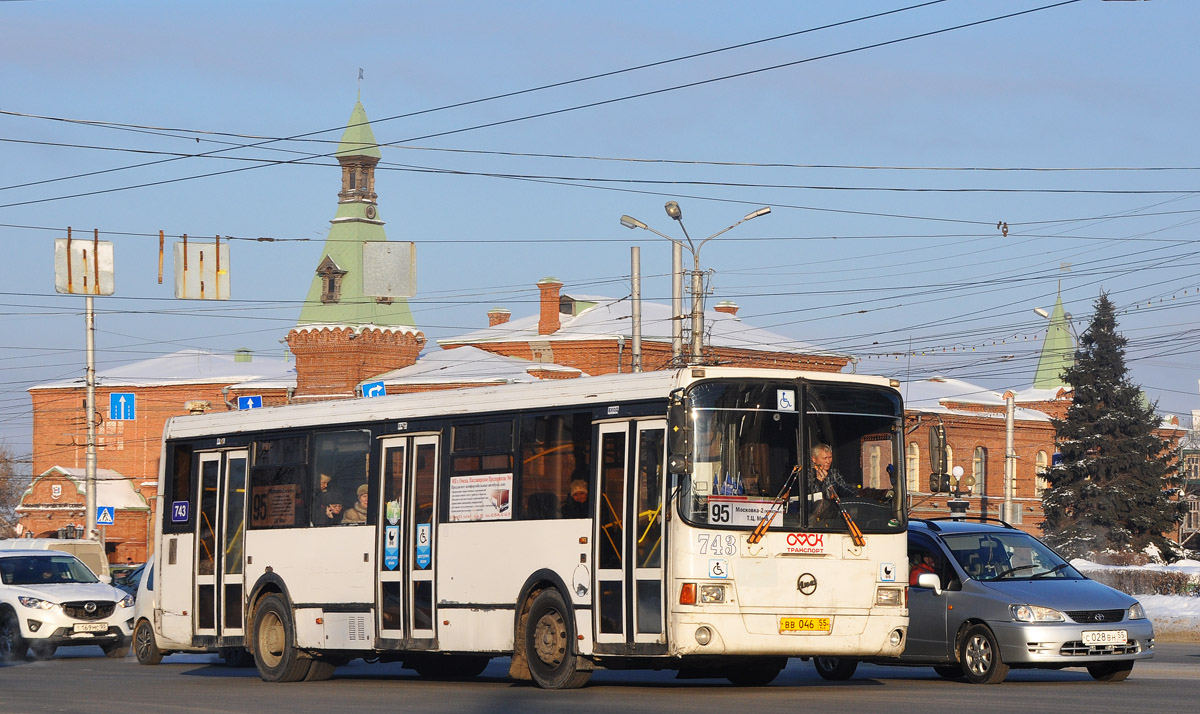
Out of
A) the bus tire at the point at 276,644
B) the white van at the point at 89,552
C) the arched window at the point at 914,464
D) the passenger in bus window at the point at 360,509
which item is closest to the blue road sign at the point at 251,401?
the white van at the point at 89,552

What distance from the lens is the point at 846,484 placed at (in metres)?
15.0

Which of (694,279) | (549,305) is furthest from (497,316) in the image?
(694,279)

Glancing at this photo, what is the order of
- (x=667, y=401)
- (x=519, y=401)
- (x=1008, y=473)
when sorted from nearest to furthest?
(x=667, y=401) → (x=519, y=401) → (x=1008, y=473)

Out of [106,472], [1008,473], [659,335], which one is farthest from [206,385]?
[1008,473]

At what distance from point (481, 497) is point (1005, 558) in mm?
5526

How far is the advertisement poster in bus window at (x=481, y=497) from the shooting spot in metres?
16.1

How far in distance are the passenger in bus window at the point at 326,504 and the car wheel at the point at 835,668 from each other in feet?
17.3

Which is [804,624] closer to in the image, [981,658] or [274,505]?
[981,658]

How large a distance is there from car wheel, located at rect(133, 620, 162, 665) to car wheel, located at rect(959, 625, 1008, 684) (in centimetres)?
1102

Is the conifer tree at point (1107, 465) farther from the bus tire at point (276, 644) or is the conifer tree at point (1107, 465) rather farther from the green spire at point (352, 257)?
the bus tire at point (276, 644)

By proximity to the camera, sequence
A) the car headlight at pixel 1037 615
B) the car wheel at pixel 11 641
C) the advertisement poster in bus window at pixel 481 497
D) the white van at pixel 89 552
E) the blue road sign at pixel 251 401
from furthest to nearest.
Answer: the blue road sign at pixel 251 401, the white van at pixel 89 552, the car wheel at pixel 11 641, the car headlight at pixel 1037 615, the advertisement poster in bus window at pixel 481 497

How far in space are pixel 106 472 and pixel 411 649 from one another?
87.2 m

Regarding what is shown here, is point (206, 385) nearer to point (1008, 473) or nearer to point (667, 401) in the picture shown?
point (1008, 473)

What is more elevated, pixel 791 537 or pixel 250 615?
pixel 791 537
